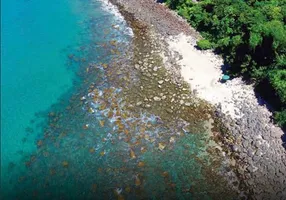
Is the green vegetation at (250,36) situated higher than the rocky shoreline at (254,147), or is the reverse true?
the green vegetation at (250,36)

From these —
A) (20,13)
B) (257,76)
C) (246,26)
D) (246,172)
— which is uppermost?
(246,26)

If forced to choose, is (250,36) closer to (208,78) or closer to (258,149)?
(208,78)

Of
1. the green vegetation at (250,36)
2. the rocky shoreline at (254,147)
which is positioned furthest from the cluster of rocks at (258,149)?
the green vegetation at (250,36)

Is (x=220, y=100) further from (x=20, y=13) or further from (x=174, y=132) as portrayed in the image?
(x=20, y=13)

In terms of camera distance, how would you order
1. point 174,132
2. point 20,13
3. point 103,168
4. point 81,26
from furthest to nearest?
point 20,13, point 81,26, point 174,132, point 103,168

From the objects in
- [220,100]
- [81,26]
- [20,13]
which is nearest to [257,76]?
[220,100]

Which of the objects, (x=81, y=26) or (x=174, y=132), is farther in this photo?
(x=81, y=26)

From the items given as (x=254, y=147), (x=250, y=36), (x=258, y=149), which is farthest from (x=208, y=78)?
(x=258, y=149)

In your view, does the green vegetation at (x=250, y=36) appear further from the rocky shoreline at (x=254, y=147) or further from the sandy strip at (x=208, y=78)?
the rocky shoreline at (x=254, y=147)
